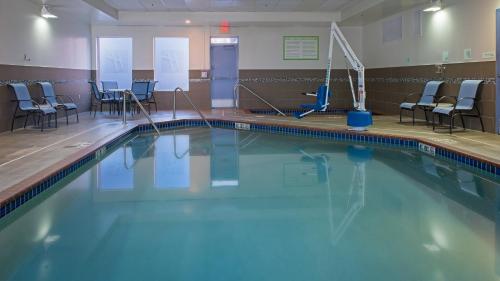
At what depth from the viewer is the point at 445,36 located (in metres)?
8.52

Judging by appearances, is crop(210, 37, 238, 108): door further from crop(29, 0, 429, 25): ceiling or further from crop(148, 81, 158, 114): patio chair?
crop(29, 0, 429, 25): ceiling

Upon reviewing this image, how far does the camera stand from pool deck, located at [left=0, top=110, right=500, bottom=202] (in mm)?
4711

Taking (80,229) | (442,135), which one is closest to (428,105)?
(442,135)

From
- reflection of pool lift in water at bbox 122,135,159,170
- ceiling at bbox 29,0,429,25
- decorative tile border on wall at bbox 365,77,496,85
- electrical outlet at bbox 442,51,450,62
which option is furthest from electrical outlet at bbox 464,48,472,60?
reflection of pool lift in water at bbox 122,135,159,170

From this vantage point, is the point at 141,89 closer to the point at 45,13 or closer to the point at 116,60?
the point at 116,60

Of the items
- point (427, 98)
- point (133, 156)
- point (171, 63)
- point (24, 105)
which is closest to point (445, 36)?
point (427, 98)

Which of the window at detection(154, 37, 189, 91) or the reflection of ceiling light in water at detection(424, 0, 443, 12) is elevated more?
the reflection of ceiling light in water at detection(424, 0, 443, 12)

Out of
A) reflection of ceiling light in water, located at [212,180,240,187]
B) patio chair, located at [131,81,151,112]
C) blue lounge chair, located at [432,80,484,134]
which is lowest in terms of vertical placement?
reflection of ceiling light in water, located at [212,180,240,187]

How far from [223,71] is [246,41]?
6.06 ft

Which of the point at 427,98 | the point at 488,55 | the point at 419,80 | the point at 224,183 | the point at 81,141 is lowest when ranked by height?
the point at 224,183

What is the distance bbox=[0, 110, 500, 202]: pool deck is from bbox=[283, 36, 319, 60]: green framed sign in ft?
10.3

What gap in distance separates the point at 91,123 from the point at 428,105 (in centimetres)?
579

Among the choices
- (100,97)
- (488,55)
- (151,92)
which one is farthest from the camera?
(151,92)

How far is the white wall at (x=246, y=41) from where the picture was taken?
12398 mm
